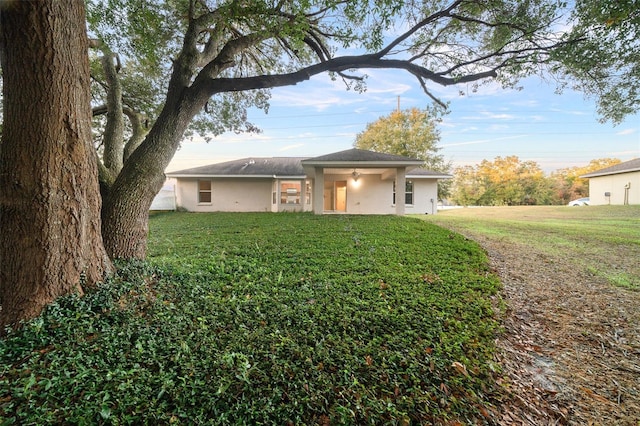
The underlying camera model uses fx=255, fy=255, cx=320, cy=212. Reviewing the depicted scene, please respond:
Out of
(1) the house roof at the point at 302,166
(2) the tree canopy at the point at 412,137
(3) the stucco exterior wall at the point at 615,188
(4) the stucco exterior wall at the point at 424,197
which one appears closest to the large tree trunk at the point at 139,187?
(1) the house roof at the point at 302,166

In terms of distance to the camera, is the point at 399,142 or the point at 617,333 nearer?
the point at 617,333

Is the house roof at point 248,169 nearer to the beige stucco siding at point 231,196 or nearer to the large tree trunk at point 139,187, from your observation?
the beige stucco siding at point 231,196

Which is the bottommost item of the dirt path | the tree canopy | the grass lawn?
the dirt path

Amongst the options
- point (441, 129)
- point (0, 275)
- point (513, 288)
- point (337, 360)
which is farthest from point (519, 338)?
point (441, 129)

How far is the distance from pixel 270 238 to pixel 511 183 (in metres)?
31.8

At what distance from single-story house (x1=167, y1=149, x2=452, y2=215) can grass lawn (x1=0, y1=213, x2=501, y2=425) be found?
37.6 ft

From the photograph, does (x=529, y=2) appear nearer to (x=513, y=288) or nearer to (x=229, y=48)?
(x=513, y=288)

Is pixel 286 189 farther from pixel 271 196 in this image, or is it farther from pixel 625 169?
pixel 625 169

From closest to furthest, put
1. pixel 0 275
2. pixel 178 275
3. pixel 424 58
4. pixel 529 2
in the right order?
pixel 0 275
pixel 178 275
pixel 529 2
pixel 424 58

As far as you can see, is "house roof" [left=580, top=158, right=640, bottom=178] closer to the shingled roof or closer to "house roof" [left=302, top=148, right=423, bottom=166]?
"house roof" [left=302, top=148, right=423, bottom=166]

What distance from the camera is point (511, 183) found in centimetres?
2856

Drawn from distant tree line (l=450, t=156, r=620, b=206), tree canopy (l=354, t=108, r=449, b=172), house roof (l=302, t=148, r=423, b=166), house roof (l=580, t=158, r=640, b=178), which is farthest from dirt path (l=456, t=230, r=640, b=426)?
distant tree line (l=450, t=156, r=620, b=206)

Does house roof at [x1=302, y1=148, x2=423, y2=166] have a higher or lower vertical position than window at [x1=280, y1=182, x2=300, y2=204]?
higher

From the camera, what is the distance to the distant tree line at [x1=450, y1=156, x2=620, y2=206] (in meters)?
28.2
